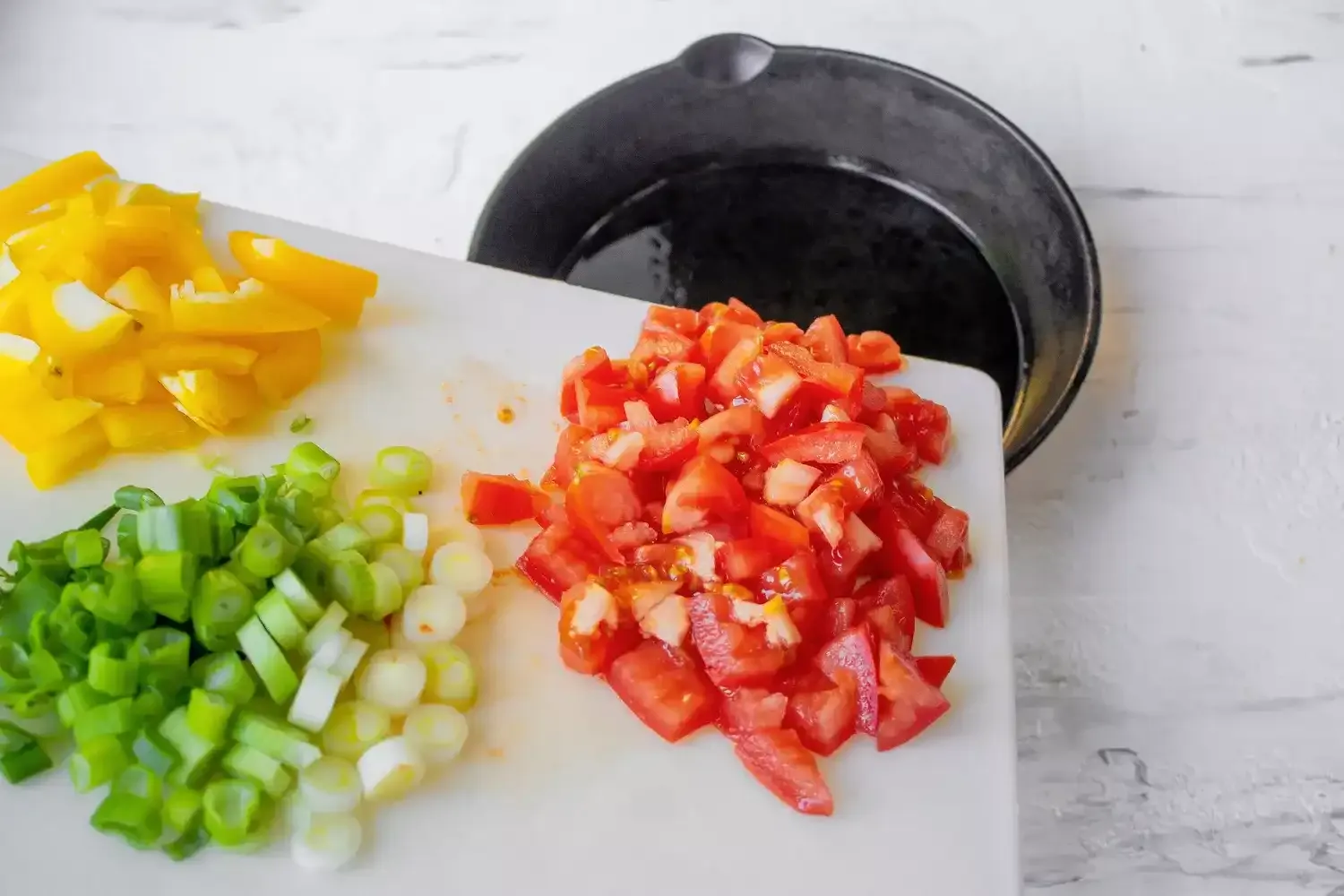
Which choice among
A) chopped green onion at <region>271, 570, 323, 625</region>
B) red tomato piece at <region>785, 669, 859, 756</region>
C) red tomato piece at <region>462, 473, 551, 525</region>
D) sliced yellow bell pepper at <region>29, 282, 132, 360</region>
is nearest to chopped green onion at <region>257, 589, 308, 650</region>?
chopped green onion at <region>271, 570, 323, 625</region>

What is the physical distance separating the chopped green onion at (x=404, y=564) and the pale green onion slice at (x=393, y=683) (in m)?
0.07

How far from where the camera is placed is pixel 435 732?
94cm

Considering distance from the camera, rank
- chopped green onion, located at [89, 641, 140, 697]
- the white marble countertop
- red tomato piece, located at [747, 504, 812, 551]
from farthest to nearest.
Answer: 1. the white marble countertop
2. red tomato piece, located at [747, 504, 812, 551]
3. chopped green onion, located at [89, 641, 140, 697]

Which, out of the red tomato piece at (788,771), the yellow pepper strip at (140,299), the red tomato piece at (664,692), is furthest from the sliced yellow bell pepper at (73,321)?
the red tomato piece at (788,771)

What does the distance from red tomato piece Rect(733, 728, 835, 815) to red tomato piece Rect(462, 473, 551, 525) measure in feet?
1.02

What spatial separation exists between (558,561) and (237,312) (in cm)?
40

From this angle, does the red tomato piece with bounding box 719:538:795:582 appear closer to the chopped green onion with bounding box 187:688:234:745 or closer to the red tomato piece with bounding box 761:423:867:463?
the red tomato piece with bounding box 761:423:867:463

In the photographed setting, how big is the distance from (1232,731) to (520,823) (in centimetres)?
87

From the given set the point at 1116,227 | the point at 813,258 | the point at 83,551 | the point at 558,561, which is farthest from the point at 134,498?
the point at 1116,227

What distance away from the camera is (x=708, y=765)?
96cm

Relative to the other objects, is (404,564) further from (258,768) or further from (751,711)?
(751,711)

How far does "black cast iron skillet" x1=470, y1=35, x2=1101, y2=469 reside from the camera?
4.98 feet

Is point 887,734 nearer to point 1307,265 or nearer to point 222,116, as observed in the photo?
point 1307,265

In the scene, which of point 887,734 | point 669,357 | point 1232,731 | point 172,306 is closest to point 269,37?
point 172,306
